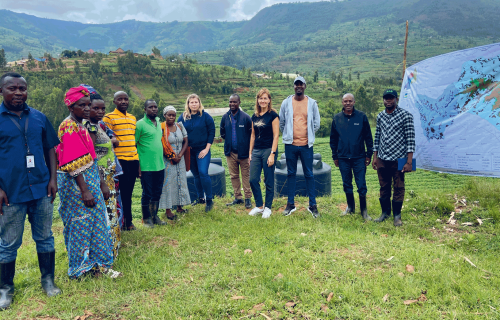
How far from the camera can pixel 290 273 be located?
3.61 metres

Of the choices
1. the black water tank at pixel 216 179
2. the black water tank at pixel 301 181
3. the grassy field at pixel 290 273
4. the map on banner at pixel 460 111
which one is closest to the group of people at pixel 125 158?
the grassy field at pixel 290 273

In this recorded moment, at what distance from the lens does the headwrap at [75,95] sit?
139 inches

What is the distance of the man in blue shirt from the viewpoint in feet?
9.94

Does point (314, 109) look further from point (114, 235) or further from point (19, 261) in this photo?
point (19, 261)

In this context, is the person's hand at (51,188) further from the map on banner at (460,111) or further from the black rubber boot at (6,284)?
the map on banner at (460,111)

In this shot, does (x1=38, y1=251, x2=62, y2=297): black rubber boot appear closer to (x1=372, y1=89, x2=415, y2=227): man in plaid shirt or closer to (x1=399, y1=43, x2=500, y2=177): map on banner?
(x1=372, y1=89, x2=415, y2=227): man in plaid shirt

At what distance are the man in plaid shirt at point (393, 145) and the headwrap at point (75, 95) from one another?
13.7ft

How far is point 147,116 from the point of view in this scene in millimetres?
5199

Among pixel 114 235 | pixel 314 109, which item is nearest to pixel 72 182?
pixel 114 235

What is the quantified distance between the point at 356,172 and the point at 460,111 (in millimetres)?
2381

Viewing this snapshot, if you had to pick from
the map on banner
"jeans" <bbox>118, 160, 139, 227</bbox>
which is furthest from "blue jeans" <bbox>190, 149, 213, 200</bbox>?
the map on banner

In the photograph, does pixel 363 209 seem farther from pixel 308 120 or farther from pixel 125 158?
pixel 125 158

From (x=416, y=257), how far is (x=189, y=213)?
3.82 metres

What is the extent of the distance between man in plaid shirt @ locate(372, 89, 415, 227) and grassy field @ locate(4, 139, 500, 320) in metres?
0.58
